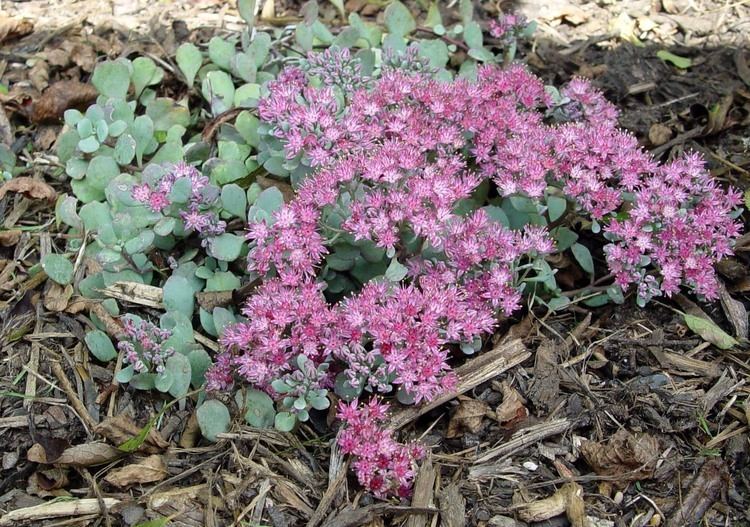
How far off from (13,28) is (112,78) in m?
0.81

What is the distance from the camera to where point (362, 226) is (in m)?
2.26

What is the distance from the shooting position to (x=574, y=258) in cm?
282

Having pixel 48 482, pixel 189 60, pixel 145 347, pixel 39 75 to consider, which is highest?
pixel 189 60

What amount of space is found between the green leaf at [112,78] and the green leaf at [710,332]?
220cm

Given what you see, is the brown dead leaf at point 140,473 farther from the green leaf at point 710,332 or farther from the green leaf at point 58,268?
the green leaf at point 710,332

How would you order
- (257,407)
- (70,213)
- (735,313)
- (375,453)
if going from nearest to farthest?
(375,453), (257,407), (735,313), (70,213)

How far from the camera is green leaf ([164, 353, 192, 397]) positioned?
91.0 inches

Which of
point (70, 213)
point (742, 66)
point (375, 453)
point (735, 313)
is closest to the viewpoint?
point (375, 453)

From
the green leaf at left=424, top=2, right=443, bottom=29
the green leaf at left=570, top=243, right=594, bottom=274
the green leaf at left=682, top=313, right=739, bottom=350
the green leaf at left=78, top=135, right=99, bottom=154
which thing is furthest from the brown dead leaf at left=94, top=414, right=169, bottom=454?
the green leaf at left=424, top=2, right=443, bottom=29

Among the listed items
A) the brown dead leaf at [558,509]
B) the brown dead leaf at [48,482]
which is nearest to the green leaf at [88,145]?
the brown dead leaf at [48,482]

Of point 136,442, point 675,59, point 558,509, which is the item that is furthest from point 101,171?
point 675,59

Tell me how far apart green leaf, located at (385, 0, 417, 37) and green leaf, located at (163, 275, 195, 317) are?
1448mm

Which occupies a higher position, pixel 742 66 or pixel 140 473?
pixel 742 66

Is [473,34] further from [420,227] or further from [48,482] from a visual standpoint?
[48,482]
